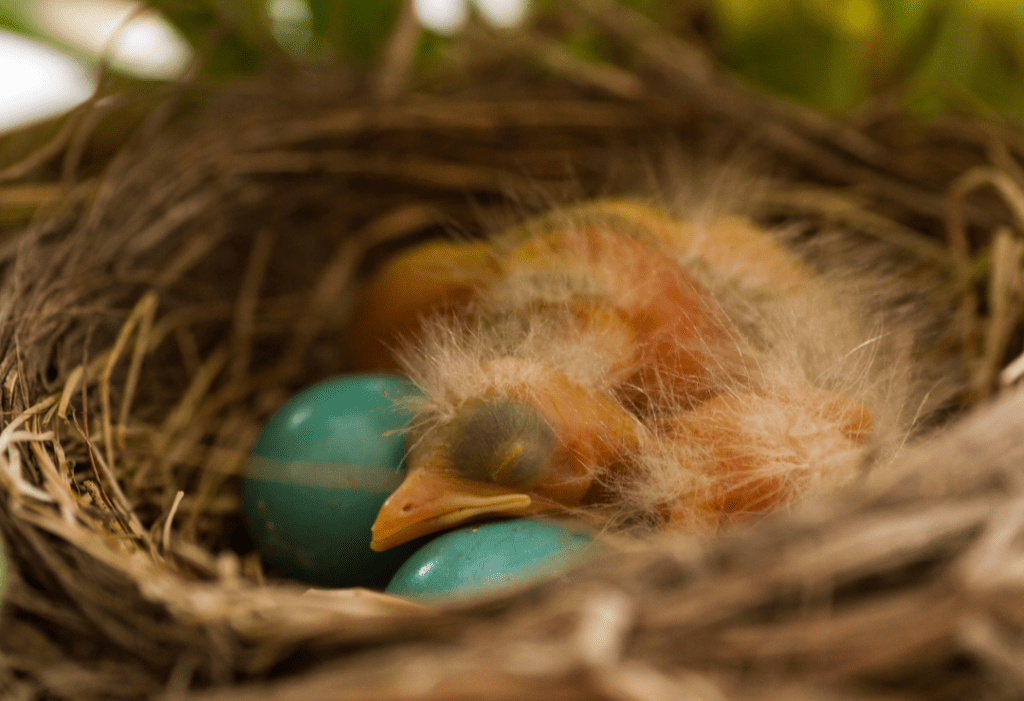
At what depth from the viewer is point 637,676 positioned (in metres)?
0.39

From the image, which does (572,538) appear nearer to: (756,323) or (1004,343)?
(756,323)

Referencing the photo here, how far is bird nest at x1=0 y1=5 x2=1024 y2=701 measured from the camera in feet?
1.34

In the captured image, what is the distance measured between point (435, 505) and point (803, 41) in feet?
3.66

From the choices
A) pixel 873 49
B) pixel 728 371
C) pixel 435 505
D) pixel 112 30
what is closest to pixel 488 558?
pixel 435 505

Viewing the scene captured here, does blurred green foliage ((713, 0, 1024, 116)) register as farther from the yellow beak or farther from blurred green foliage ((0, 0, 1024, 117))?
the yellow beak

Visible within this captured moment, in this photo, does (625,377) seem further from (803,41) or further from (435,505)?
(803,41)

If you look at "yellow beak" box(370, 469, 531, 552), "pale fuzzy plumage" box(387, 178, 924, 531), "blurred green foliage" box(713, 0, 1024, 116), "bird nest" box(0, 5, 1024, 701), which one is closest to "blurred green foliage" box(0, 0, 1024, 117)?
"blurred green foliage" box(713, 0, 1024, 116)

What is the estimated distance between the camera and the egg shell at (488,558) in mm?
610

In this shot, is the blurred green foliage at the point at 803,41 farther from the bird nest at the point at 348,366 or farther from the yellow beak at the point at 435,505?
the yellow beak at the point at 435,505

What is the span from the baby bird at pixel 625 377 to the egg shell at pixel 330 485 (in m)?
0.04

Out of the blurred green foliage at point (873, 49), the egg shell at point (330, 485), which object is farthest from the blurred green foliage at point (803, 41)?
the egg shell at point (330, 485)

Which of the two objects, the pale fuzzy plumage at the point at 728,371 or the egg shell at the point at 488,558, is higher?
the pale fuzzy plumage at the point at 728,371

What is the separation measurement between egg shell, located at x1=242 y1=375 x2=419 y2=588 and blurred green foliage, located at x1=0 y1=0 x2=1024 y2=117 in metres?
0.72

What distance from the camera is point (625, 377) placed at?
77 centimetres
